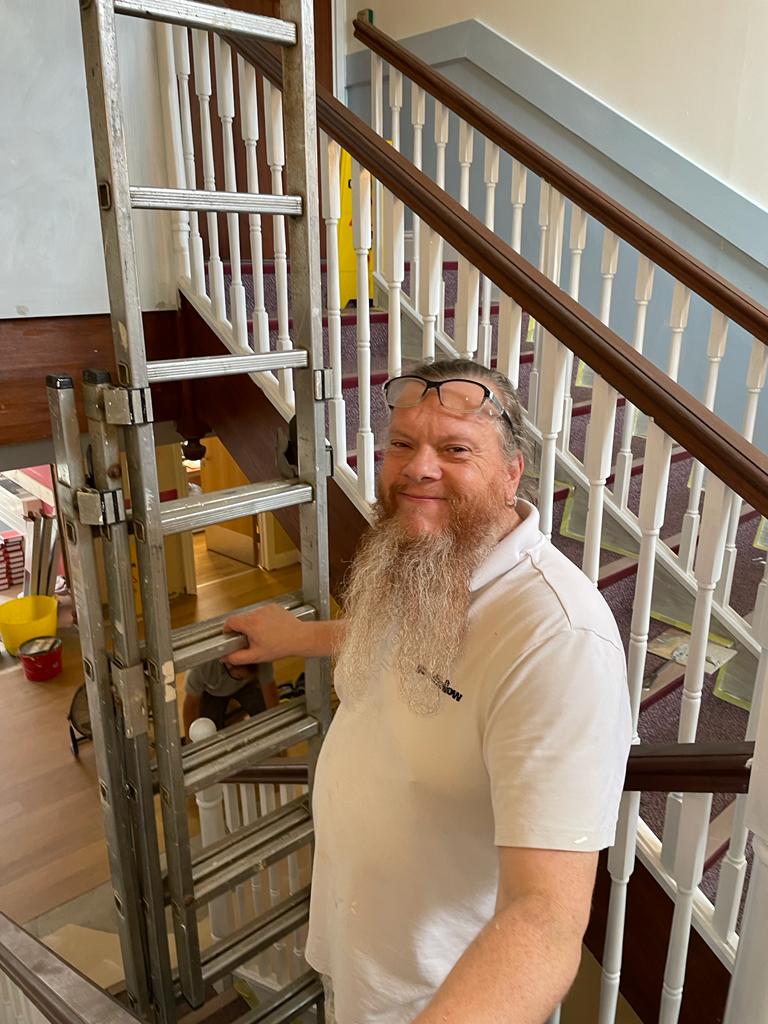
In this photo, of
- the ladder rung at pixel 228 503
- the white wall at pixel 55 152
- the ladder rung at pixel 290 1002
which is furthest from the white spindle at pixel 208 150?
the ladder rung at pixel 290 1002

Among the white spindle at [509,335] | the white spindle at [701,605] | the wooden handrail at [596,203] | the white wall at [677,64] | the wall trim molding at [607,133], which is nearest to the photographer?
the white spindle at [701,605]

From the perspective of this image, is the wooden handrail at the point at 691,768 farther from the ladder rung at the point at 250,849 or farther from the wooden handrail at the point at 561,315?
the ladder rung at the point at 250,849

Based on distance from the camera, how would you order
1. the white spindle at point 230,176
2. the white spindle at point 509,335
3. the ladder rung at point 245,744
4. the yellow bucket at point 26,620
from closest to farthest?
the ladder rung at point 245,744
the white spindle at point 509,335
the white spindle at point 230,176
the yellow bucket at point 26,620

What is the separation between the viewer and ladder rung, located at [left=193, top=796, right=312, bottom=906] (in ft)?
4.59

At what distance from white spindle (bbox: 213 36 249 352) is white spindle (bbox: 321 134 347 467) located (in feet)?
0.83

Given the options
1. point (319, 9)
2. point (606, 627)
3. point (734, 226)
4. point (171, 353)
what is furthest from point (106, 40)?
point (319, 9)

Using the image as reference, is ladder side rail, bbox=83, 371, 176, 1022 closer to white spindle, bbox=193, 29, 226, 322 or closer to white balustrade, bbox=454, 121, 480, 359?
white balustrade, bbox=454, 121, 480, 359

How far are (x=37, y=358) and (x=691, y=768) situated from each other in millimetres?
1891

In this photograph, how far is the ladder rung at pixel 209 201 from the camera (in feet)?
3.54

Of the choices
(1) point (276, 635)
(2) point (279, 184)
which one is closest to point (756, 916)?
(1) point (276, 635)

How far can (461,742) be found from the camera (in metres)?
0.95

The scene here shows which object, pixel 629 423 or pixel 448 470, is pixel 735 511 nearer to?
pixel 629 423

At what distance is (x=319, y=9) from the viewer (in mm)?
3656

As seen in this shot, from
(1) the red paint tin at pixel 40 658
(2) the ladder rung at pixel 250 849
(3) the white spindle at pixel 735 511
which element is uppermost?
(3) the white spindle at pixel 735 511
